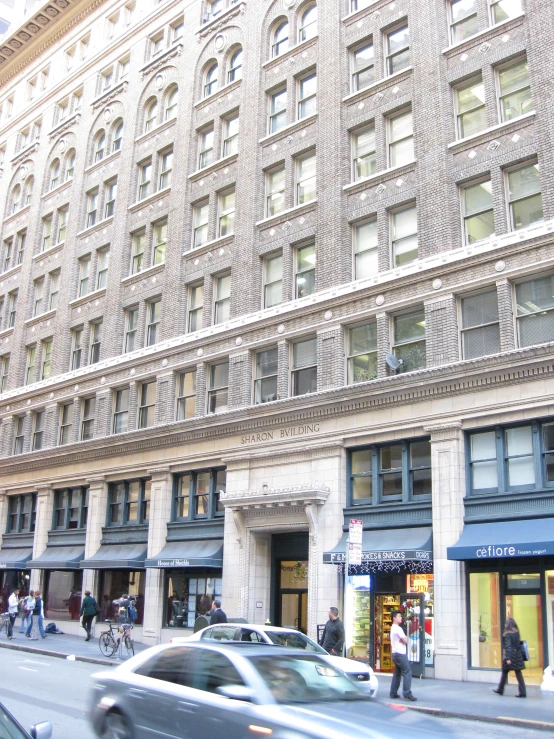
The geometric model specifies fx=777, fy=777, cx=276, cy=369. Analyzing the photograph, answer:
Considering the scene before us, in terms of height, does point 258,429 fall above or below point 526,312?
below

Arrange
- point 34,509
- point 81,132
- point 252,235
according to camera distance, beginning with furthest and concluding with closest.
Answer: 1. point 81,132
2. point 34,509
3. point 252,235

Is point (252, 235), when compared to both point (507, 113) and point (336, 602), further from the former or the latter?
point (336, 602)

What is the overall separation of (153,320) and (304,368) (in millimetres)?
9784

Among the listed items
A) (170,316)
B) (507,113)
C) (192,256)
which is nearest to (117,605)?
(170,316)

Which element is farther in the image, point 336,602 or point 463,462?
point 336,602

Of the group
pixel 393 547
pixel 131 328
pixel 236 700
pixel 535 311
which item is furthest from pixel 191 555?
pixel 236 700

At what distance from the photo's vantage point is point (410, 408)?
22.9 m

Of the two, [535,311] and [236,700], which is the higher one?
[535,311]

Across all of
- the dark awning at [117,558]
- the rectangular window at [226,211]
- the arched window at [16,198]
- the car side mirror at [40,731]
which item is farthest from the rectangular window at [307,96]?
the car side mirror at [40,731]

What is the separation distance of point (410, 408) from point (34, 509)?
2318cm

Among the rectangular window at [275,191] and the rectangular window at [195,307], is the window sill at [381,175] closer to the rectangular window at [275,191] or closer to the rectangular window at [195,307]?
the rectangular window at [275,191]

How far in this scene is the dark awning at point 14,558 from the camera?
119 ft

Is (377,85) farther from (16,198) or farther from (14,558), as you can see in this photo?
(16,198)

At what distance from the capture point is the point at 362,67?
28.5m
